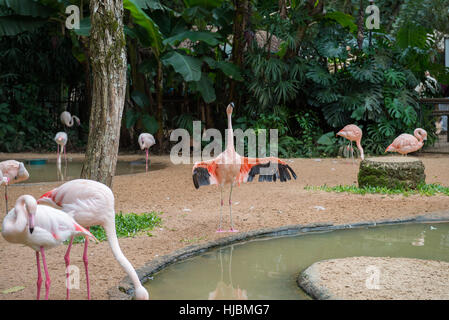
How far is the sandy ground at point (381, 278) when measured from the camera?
3654mm

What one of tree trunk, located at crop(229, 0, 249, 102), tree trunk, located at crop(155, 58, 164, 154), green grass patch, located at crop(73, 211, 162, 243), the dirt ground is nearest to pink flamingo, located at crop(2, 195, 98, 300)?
the dirt ground

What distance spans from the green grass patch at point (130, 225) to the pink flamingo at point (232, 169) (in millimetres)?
725

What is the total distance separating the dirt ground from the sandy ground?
1.56 m

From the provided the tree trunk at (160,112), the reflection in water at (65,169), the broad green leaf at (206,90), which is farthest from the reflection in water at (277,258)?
the tree trunk at (160,112)

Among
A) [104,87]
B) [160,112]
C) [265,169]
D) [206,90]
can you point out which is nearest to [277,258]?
[265,169]

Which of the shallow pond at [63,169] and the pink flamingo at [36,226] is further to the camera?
the shallow pond at [63,169]

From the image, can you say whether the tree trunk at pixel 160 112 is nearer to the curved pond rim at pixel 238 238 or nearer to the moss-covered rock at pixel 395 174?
the moss-covered rock at pixel 395 174

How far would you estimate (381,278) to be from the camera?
4.01m

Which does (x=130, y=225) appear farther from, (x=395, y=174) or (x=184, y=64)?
(x=184, y=64)

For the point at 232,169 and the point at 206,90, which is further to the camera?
the point at 206,90

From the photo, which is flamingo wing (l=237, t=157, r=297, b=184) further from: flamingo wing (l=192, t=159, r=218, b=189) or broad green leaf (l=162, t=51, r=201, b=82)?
broad green leaf (l=162, t=51, r=201, b=82)

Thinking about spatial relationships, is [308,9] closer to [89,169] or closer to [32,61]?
[32,61]

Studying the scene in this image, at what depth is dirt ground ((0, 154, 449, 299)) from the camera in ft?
14.1

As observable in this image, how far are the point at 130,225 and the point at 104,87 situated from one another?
1542 mm
